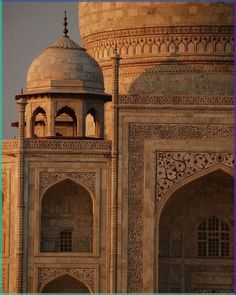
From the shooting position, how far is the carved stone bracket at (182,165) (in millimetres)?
24734

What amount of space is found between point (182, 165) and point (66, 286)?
291 cm

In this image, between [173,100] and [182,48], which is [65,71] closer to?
[173,100]

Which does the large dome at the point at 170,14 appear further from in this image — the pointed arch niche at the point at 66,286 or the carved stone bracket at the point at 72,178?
the pointed arch niche at the point at 66,286

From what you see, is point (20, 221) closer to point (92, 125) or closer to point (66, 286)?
point (66, 286)

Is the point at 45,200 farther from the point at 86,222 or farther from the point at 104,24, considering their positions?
the point at 104,24

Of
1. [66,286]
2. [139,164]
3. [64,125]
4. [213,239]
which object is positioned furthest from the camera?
[64,125]

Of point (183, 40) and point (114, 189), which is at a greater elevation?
point (183, 40)

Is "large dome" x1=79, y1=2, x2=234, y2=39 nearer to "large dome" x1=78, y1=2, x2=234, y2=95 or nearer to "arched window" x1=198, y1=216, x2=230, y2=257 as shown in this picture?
"large dome" x1=78, y1=2, x2=234, y2=95

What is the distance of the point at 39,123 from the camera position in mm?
27469

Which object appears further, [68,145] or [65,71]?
[65,71]

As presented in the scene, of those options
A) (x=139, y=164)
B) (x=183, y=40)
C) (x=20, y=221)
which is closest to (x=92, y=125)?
(x=183, y=40)

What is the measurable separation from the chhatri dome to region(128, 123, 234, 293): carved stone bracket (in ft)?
5.11

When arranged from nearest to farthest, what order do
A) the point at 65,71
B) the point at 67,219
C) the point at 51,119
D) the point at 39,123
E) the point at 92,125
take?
the point at 67,219, the point at 51,119, the point at 65,71, the point at 39,123, the point at 92,125

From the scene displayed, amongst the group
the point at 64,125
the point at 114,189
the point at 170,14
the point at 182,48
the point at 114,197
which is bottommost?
the point at 114,197
